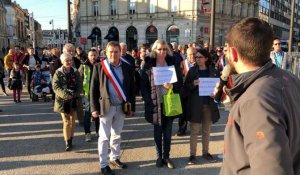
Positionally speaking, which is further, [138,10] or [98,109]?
[138,10]

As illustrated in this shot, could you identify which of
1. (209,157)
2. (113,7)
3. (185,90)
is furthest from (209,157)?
(113,7)

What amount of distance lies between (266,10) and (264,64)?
223 feet

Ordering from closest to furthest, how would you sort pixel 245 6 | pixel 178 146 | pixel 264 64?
pixel 264 64 < pixel 178 146 < pixel 245 6

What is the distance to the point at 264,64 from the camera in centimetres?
167

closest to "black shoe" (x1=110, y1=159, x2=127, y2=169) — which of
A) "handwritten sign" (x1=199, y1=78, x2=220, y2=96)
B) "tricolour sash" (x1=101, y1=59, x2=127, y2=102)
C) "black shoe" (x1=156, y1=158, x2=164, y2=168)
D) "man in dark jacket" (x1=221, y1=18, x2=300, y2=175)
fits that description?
"black shoe" (x1=156, y1=158, x2=164, y2=168)

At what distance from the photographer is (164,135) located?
5.05m

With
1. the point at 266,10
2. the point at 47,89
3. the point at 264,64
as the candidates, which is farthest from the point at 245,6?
the point at 264,64

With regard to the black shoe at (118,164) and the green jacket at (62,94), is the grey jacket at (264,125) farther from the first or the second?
the green jacket at (62,94)

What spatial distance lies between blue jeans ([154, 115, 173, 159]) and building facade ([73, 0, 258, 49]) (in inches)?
1328

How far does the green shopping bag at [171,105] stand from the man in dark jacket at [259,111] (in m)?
3.10

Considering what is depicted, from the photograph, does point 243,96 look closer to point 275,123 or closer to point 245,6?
point 275,123

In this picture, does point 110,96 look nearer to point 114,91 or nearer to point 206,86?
point 114,91

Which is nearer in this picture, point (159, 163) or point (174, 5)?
point (159, 163)

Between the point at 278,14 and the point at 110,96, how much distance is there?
259 feet
